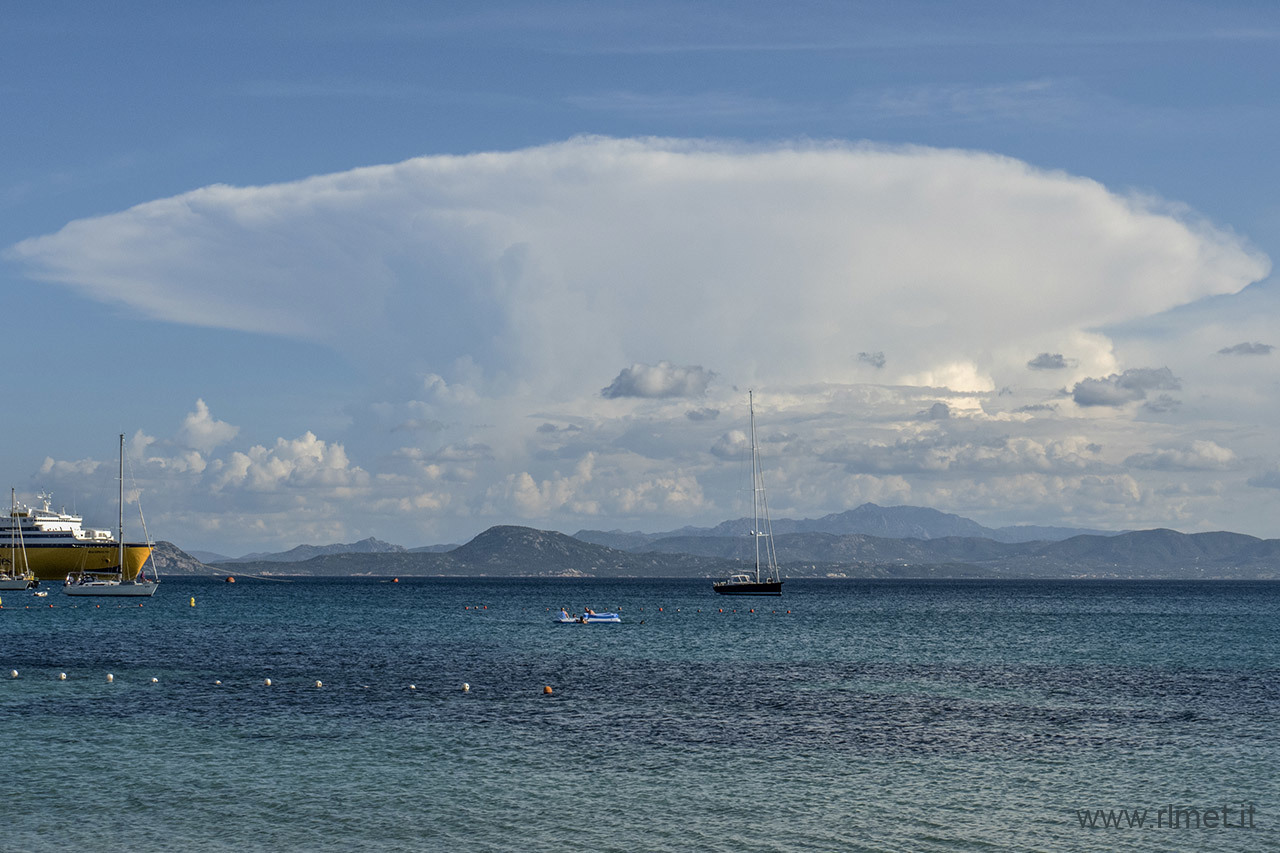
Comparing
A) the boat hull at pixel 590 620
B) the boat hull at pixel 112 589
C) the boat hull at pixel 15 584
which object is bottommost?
the boat hull at pixel 590 620

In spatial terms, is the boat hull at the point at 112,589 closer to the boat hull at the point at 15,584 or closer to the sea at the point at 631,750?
the boat hull at the point at 15,584

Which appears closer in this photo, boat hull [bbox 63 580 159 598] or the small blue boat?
the small blue boat

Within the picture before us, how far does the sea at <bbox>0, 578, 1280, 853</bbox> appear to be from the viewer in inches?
1335

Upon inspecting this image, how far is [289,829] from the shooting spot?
33750 millimetres

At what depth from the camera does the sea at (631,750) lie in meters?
33.9

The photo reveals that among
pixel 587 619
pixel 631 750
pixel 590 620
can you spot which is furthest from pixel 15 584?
pixel 631 750

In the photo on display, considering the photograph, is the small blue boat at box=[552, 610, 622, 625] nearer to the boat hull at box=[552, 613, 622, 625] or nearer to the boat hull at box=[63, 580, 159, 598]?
the boat hull at box=[552, 613, 622, 625]

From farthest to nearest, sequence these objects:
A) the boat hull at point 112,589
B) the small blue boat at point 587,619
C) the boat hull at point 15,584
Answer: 1. the boat hull at point 15,584
2. the boat hull at point 112,589
3. the small blue boat at point 587,619

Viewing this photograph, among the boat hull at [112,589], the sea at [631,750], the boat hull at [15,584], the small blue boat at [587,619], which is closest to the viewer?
the sea at [631,750]

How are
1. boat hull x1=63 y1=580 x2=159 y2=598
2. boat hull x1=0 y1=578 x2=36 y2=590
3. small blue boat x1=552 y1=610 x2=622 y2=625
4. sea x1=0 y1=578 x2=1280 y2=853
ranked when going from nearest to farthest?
sea x1=0 y1=578 x2=1280 y2=853 → small blue boat x1=552 y1=610 x2=622 y2=625 → boat hull x1=63 y1=580 x2=159 y2=598 → boat hull x1=0 y1=578 x2=36 y2=590

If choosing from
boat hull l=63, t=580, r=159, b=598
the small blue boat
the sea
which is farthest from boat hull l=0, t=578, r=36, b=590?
the sea

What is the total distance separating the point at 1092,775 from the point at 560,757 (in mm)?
20714

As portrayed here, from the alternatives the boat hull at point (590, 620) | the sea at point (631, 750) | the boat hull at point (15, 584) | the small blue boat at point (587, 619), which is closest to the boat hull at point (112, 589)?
the boat hull at point (15, 584)

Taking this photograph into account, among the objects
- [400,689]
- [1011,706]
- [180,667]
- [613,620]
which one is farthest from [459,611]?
[1011,706]
